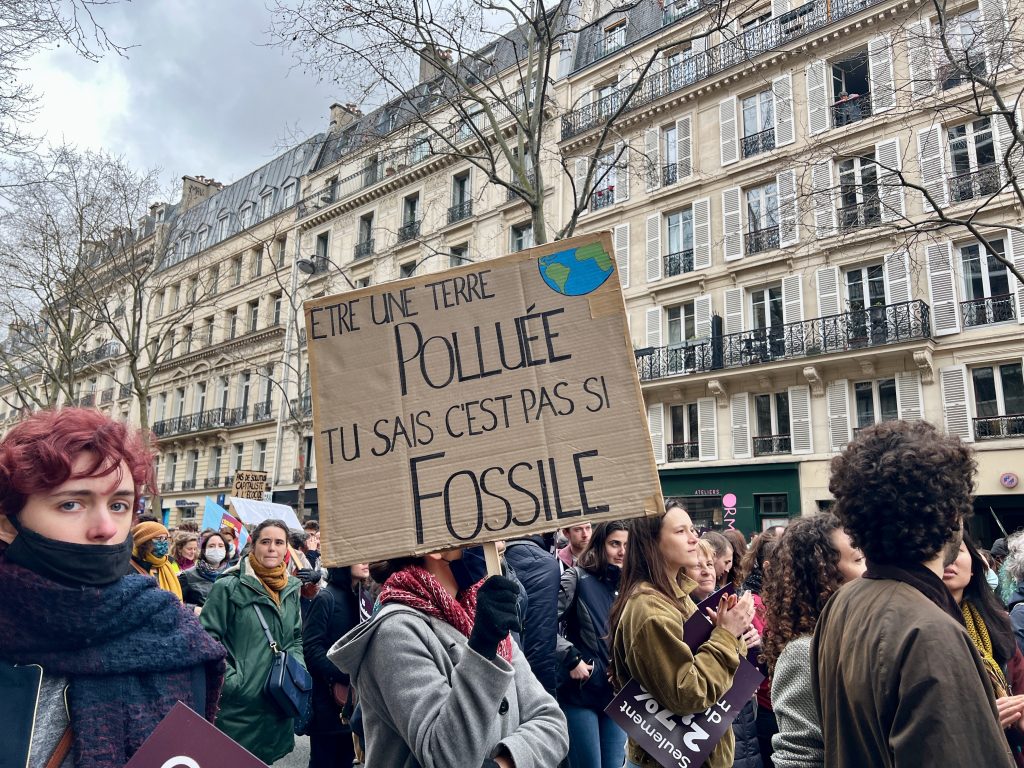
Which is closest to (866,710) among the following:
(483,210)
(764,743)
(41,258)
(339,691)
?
(764,743)

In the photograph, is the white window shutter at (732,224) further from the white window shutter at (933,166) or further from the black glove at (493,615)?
the black glove at (493,615)

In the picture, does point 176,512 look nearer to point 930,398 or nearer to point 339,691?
point 930,398

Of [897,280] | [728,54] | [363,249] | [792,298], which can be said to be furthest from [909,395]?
[363,249]

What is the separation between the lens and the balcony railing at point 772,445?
59.4 feet

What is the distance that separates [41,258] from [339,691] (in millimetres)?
17305

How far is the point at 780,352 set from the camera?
18344 millimetres

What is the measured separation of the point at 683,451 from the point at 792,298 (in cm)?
510

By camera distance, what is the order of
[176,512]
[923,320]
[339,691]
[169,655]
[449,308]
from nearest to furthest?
1. [169,655]
2. [449,308]
3. [339,691]
4. [923,320]
5. [176,512]

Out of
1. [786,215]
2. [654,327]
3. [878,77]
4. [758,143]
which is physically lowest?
[654,327]

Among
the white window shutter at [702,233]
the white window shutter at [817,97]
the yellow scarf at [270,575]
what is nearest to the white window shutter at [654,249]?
the white window shutter at [702,233]

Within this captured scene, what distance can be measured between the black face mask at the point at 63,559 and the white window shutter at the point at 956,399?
17.6m

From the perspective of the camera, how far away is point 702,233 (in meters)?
20.2

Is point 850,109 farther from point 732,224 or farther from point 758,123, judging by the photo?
point 732,224

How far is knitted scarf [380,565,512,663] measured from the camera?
203 cm
